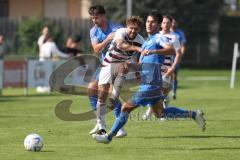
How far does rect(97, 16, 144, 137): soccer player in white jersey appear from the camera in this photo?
13562 millimetres

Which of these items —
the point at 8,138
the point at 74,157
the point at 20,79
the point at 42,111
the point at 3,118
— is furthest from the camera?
the point at 20,79

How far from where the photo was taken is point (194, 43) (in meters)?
54.4

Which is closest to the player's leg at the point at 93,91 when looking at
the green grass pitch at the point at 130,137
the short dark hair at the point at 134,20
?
the green grass pitch at the point at 130,137

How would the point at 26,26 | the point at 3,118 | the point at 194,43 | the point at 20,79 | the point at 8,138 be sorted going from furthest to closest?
the point at 194,43, the point at 26,26, the point at 20,79, the point at 3,118, the point at 8,138

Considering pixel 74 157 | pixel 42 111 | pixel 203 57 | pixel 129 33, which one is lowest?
Answer: pixel 203 57

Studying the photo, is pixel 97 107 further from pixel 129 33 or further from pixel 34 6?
pixel 34 6

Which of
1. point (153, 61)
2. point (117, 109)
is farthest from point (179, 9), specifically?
point (153, 61)

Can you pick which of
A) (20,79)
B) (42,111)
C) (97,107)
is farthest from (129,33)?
(20,79)

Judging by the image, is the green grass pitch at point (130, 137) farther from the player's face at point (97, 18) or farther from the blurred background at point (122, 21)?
the blurred background at point (122, 21)

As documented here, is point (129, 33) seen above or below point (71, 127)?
above

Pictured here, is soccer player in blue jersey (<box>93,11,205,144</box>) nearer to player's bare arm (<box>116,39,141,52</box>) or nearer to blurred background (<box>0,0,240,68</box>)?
player's bare arm (<box>116,39,141,52</box>)

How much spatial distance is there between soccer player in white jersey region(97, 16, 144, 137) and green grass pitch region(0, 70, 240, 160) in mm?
693

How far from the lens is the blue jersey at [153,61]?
1296 cm

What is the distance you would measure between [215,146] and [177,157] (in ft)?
4.78
